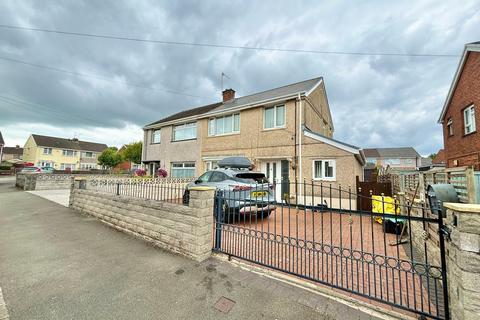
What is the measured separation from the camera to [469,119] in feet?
37.0

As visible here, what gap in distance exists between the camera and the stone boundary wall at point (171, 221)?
3.95 metres

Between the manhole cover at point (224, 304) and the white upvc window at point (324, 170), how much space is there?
8291 mm

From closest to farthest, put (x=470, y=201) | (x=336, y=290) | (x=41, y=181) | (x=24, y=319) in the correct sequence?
1. (x=24, y=319)
2. (x=336, y=290)
3. (x=470, y=201)
4. (x=41, y=181)

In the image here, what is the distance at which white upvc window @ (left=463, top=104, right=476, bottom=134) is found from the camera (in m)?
10.8

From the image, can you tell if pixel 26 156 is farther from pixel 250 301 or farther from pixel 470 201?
pixel 470 201

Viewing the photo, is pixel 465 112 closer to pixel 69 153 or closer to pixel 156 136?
pixel 156 136

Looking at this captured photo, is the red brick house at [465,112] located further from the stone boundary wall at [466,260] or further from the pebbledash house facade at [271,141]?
the stone boundary wall at [466,260]

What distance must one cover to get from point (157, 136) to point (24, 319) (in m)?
17.3

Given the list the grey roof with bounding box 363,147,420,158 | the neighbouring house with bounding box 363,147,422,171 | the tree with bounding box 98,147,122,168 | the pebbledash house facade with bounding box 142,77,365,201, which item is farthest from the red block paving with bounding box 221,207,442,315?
the grey roof with bounding box 363,147,420,158

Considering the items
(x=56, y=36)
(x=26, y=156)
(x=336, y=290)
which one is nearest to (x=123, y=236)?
(x=336, y=290)

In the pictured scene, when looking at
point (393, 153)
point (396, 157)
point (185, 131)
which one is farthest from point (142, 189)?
point (393, 153)

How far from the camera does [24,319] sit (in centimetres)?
235

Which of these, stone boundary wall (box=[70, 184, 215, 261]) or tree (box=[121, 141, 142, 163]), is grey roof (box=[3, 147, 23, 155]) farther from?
stone boundary wall (box=[70, 184, 215, 261])

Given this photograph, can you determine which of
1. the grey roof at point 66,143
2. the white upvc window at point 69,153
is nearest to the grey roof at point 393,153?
the grey roof at point 66,143
